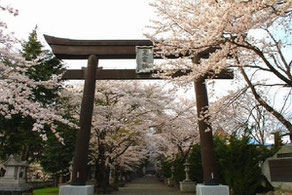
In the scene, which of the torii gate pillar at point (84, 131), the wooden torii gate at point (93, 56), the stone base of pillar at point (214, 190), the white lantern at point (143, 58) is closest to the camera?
the stone base of pillar at point (214, 190)

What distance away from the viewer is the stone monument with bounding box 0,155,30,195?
1157 centimetres

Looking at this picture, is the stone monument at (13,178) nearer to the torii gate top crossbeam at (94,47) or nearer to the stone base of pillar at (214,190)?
the torii gate top crossbeam at (94,47)

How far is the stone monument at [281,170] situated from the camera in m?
7.97

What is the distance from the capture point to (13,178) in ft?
38.9

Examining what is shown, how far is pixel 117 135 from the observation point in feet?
54.2

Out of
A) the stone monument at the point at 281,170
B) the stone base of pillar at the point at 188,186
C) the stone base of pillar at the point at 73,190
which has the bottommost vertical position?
the stone base of pillar at the point at 188,186

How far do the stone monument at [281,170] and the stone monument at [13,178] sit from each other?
11.8 metres

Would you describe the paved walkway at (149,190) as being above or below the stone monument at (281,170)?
below

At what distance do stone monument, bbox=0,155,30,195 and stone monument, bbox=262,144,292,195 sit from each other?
11.8 meters

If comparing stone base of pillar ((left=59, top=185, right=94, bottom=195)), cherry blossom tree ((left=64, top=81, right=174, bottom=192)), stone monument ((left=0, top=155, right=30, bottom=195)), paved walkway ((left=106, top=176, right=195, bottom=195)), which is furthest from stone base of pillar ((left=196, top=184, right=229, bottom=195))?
stone monument ((left=0, top=155, right=30, bottom=195))

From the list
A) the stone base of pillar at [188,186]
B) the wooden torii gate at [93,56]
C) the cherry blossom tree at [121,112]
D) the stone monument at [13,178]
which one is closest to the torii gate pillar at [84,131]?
the wooden torii gate at [93,56]

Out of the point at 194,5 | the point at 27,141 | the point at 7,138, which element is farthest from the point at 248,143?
the point at 7,138

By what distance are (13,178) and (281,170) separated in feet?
40.8

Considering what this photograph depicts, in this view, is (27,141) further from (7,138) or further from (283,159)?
(283,159)
